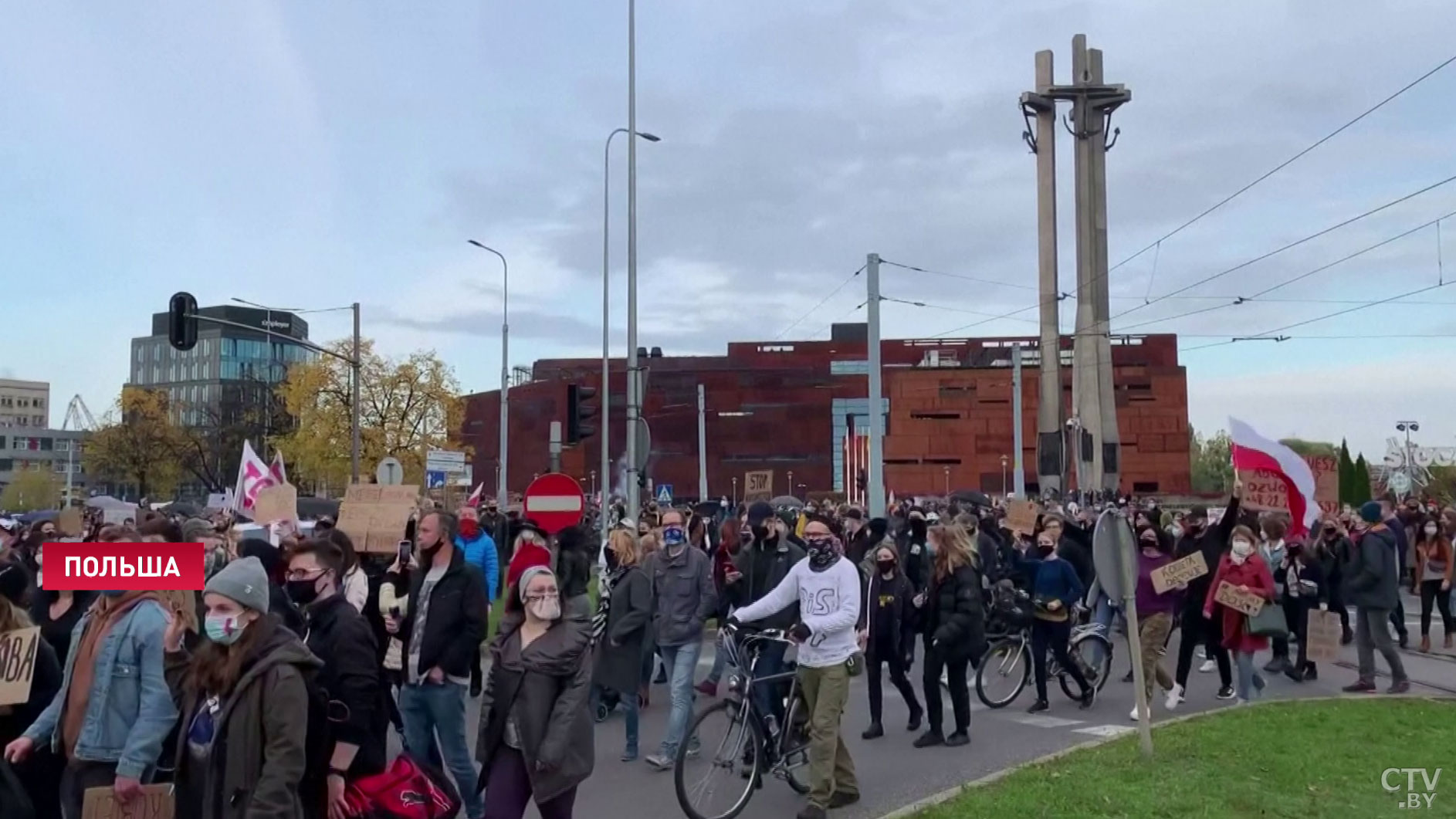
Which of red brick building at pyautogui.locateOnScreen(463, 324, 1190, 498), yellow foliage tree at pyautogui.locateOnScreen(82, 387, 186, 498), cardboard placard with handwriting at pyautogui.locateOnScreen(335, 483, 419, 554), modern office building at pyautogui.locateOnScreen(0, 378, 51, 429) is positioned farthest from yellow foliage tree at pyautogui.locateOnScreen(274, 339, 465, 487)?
modern office building at pyautogui.locateOnScreen(0, 378, 51, 429)

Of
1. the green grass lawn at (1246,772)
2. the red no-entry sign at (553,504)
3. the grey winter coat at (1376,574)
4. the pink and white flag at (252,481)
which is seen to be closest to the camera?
the green grass lawn at (1246,772)

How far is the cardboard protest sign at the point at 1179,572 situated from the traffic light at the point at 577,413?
31.5 ft

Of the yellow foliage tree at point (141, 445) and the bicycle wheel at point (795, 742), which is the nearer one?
the bicycle wheel at point (795, 742)

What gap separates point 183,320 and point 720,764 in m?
20.0

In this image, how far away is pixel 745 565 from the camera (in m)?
12.4

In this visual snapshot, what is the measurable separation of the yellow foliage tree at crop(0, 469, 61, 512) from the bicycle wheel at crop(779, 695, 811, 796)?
100689 millimetres

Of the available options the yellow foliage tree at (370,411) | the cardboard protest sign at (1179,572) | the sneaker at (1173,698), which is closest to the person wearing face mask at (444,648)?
the cardboard protest sign at (1179,572)

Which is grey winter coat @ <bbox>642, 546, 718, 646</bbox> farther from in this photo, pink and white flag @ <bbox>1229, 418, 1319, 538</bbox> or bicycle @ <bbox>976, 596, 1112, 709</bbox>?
pink and white flag @ <bbox>1229, 418, 1319, 538</bbox>

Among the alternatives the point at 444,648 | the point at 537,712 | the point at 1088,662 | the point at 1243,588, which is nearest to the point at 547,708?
the point at 537,712

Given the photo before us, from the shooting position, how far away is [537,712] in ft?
19.4

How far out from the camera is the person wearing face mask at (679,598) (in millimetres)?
10203

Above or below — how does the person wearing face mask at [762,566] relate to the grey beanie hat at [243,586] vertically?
below

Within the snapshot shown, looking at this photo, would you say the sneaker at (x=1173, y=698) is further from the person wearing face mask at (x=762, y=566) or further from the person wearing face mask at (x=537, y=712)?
the person wearing face mask at (x=537, y=712)

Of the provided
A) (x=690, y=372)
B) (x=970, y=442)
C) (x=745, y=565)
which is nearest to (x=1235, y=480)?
(x=745, y=565)
